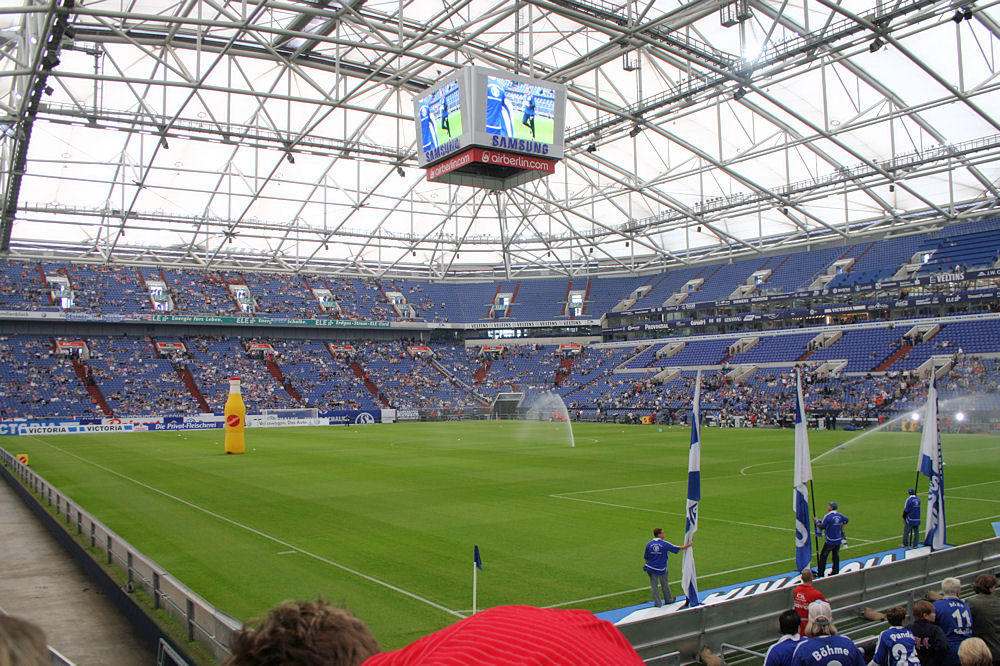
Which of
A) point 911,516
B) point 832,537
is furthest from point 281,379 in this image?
point 832,537

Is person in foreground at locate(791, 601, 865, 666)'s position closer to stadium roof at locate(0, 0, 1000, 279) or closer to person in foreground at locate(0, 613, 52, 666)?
person in foreground at locate(0, 613, 52, 666)

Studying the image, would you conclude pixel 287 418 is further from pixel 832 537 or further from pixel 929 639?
pixel 929 639

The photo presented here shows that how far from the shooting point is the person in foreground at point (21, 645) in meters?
1.38

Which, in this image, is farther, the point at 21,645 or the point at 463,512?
the point at 463,512

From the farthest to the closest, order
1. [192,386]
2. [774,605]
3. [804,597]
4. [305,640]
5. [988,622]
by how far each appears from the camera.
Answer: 1. [192,386]
2. [774,605]
3. [804,597]
4. [988,622]
5. [305,640]

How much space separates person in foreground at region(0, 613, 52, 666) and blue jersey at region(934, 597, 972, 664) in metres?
7.62

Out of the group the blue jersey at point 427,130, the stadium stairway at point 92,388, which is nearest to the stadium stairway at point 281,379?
the stadium stairway at point 92,388

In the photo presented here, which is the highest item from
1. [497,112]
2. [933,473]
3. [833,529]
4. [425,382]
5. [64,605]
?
[497,112]

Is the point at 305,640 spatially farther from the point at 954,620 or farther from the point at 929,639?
the point at 954,620

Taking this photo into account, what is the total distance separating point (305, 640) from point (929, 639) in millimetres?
6754

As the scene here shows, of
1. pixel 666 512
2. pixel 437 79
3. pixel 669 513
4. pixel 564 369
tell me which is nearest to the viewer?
pixel 669 513

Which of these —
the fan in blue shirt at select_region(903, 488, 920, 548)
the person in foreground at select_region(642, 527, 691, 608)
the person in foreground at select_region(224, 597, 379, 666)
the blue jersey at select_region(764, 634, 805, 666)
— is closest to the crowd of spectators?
the fan in blue shirt at select_region(903, 488, 920, 548)

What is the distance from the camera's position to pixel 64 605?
12883mm

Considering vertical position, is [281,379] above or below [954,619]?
above
